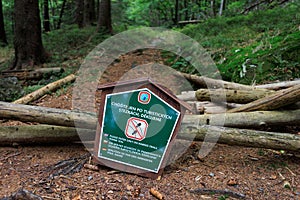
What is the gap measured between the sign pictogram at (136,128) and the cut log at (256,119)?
1021 mm

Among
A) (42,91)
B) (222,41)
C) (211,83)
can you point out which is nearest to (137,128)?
(211,83)

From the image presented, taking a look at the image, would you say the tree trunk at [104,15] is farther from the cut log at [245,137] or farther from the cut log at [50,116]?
the cut log at [245,137]

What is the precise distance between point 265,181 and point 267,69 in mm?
3802

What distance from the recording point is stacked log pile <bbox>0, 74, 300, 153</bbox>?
351 centimetres

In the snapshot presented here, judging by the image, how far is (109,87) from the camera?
10.5 feet

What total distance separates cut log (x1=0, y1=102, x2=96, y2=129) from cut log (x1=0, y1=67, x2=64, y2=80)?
559 centimetres

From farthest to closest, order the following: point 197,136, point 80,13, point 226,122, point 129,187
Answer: point 80,13 < point 226,122 < point 197,136 < point 129,187

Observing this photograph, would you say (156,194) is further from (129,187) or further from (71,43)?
(71,43)

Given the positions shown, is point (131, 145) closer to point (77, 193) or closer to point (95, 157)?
point (95, 157)

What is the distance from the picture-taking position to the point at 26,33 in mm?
10102

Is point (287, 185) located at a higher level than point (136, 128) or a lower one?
lower

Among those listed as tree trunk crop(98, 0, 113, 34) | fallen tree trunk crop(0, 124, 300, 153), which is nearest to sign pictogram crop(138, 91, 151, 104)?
fallen tree trunk crop(0, 124, 300, 153)

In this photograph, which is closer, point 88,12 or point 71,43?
point 71,43

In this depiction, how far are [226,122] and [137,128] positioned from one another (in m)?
1.50
